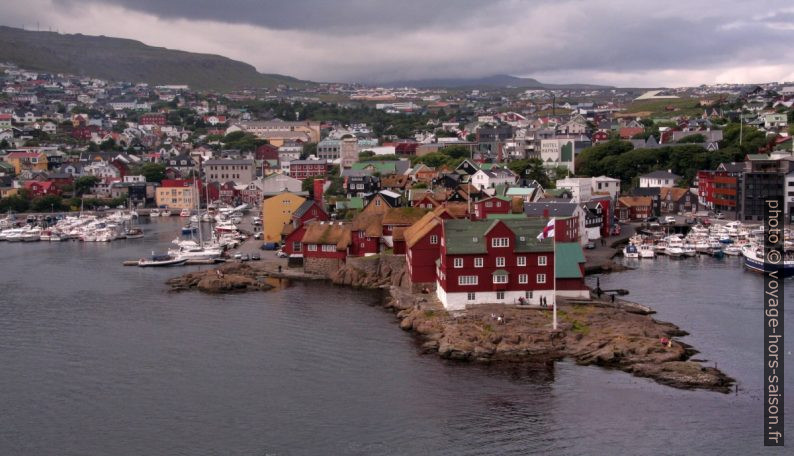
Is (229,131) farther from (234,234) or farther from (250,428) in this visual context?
(250,428)

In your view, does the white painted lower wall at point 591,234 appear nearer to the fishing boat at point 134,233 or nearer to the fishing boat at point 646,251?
the fishing boat at point 646,251

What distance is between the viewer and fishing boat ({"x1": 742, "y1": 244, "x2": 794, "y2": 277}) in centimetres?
2855

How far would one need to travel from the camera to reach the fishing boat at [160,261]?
1321 inches

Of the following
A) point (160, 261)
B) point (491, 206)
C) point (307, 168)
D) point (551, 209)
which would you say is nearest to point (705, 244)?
point (551, 209)

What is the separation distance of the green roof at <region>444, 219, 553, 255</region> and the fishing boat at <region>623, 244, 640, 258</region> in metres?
11.3

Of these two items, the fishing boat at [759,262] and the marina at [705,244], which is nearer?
the fishing boat at [759,262]

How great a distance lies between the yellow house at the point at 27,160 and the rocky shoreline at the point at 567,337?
159ft

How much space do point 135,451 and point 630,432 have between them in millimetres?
7865

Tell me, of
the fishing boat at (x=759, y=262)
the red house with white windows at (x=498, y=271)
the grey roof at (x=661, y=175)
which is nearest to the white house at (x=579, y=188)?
the grey roof at (x=661, y=175)

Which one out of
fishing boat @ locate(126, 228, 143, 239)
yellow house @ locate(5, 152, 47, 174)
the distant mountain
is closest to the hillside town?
yellow house @ locate(5, 152, 47, 174)

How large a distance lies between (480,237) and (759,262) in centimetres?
1179

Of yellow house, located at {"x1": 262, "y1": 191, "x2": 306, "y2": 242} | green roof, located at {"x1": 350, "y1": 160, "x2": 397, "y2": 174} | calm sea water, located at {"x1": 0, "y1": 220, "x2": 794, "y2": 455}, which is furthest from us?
green roof, located at {"x1": 350, "y1": 160, "x2": 397, "y2": 174}

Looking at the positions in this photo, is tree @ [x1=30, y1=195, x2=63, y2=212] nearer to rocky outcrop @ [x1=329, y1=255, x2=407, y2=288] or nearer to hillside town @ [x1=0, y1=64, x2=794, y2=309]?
hillside town @ [x1=0, y1=64, x2=794, y2=309]

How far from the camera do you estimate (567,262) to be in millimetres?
23219
